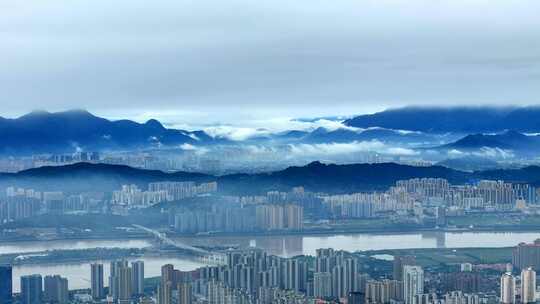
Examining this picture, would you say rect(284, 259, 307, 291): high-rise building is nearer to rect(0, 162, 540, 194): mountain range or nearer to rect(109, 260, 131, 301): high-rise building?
rect(109, 260, 131, 301): high-rise building

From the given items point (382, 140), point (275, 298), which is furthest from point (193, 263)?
point (382, 140)

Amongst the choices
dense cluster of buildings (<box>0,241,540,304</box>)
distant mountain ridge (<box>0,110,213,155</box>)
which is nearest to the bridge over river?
dense cluster of buildings (<box>0,241,540,304</box>)

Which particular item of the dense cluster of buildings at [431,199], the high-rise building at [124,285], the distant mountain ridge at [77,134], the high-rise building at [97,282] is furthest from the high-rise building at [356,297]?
the distant mountain ridge at [77,134]

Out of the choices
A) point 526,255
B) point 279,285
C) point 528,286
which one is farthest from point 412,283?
point 526,255

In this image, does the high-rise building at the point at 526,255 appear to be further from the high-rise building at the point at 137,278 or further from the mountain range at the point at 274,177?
the mountain range at the point at 274,177

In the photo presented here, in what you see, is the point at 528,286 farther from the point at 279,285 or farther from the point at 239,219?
the point at 239,219

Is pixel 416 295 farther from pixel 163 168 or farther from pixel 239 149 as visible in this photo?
pixel 239 149
